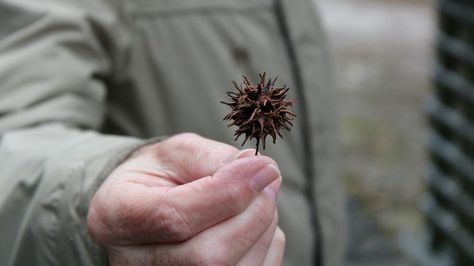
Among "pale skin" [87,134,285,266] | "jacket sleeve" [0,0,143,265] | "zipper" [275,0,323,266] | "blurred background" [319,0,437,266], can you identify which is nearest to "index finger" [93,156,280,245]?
"pale skin" [87,134,285,266]

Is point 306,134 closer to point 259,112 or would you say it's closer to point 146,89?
point 146,89

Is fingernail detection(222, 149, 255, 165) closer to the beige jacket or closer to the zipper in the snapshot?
the beige jacket

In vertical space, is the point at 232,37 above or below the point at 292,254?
above

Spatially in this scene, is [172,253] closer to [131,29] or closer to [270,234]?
[270,234]

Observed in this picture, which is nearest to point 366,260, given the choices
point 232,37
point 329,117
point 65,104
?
point 329,117

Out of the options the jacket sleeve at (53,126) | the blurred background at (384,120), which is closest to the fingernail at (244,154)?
the jacket sleeve at (53,126)

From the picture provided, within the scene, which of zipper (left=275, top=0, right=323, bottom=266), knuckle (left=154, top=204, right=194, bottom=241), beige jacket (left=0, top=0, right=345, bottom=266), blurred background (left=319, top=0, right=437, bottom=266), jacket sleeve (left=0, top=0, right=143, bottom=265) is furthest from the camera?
blurred background (left=319, top=0, right=437, bottom=266)

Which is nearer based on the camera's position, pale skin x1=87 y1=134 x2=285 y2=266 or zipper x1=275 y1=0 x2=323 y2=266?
pale skin x1=87 y1=134 x2=285 y2=266
